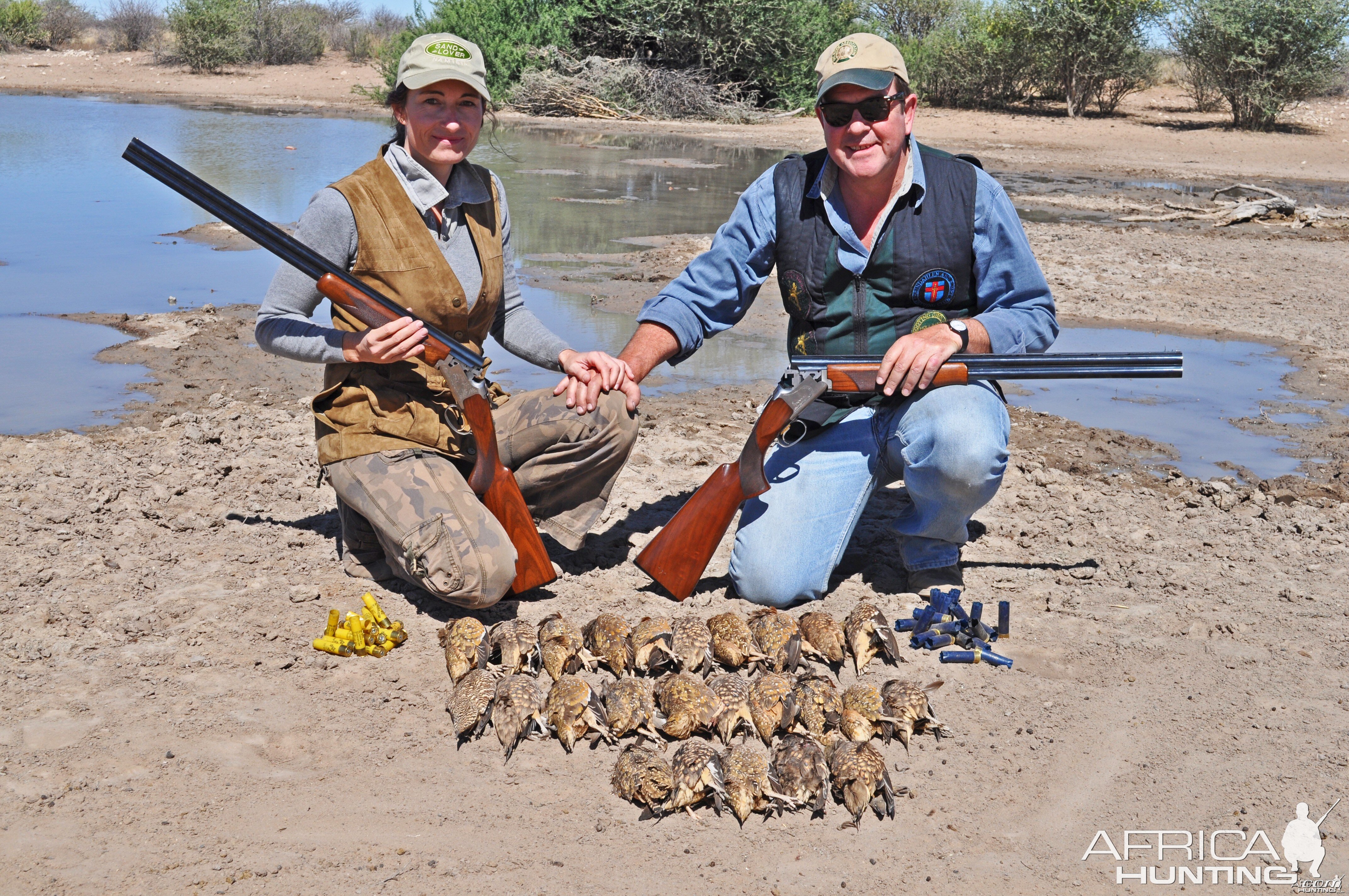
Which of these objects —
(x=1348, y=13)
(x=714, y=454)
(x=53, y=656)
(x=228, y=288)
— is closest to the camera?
(x=53, y=656)

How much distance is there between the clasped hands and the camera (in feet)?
14.3

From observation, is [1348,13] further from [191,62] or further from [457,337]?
[191,62]

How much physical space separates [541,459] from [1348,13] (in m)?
31.2

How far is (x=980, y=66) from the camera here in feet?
110

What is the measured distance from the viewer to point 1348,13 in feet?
93.4

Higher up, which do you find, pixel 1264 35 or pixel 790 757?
pixel 1264 35

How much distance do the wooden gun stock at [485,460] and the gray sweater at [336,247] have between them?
16 cm

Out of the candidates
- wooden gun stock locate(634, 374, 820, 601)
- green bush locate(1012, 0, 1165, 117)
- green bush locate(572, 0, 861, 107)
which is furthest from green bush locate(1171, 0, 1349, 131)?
wooden gun stock locate(634, 374, 820, 601)

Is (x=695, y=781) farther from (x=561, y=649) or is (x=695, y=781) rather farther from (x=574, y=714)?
(x=561, y=649)

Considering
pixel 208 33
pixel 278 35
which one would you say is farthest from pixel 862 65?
pixel 278 35

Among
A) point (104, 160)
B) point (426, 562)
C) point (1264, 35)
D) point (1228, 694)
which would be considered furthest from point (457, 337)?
point (1264, 35)

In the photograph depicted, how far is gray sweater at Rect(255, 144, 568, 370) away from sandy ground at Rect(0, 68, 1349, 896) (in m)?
1.06

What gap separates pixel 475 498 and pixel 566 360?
0.70 m

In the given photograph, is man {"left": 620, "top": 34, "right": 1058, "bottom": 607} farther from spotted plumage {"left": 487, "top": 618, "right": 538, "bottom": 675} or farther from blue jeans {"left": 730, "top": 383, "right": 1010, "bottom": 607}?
spotted plumage {"left": 487, "top": 618, "right": 538, "bottom": 675}
